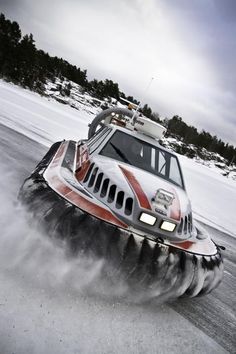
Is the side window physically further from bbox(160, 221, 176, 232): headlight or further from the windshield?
bbox(160, 221, 176, 232): headlight

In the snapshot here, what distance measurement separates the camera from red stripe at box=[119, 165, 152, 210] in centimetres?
340

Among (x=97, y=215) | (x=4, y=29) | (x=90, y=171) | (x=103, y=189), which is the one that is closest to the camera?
(x=97, y=215)

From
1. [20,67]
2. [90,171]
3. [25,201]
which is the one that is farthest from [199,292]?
[20,67]

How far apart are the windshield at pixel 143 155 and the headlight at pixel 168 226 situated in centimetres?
111

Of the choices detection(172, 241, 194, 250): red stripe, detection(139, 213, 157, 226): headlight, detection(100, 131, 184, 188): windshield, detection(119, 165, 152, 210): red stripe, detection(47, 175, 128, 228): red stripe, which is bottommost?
detection(47, 175, 128, 228): red stripe

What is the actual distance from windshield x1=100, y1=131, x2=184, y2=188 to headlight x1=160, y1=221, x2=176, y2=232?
1.11 meters

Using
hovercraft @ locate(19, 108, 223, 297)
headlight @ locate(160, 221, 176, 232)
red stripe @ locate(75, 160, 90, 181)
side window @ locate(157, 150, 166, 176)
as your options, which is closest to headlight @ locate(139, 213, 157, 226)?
hovercraft @ locate(19, 108, 223, 297)

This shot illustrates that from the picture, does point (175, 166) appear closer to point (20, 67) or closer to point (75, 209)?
point (75, 209)

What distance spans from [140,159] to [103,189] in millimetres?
1021

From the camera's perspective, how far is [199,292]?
3.51 m

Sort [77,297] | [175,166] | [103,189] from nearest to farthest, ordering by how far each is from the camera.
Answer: [77,297] → [103,189] → [175,166]

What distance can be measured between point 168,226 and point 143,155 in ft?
4.73

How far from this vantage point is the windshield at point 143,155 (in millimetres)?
4445

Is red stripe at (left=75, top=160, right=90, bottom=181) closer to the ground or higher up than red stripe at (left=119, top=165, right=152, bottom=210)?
closer to the ground
